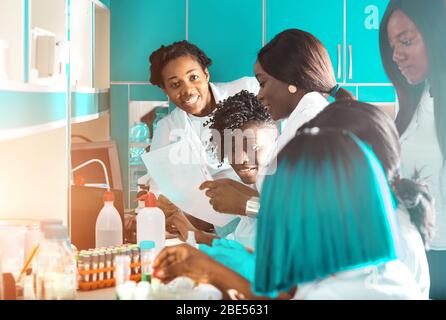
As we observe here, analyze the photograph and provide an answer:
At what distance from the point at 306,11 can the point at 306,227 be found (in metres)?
0.85

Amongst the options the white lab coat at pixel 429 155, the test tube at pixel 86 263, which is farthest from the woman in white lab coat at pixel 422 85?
the test tube at pixel 86 263

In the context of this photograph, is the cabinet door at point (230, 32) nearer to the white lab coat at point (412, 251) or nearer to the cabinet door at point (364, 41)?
the cabinet door at point (364, 41)

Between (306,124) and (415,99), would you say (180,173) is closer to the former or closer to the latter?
(306,124)

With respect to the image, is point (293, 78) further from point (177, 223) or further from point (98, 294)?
point (98, 294)

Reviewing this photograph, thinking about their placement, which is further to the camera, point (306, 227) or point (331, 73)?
point (331, 73)

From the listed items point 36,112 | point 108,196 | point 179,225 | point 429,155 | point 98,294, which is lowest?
point 98,294

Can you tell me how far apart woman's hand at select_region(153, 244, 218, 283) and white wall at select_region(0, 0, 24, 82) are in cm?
55

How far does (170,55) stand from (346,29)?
55 cm

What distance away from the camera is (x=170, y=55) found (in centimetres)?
205

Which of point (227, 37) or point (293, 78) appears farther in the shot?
point (227, 37)

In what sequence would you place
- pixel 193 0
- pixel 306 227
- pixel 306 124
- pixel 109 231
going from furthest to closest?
pixel 193 0, pixel 109 231, pixel 306 124, pixel 306 227

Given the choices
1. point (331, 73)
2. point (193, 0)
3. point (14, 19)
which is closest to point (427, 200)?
point (331, 73)

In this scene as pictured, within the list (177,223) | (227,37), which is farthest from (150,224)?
(227,37)

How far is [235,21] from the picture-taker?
208 centimetres
